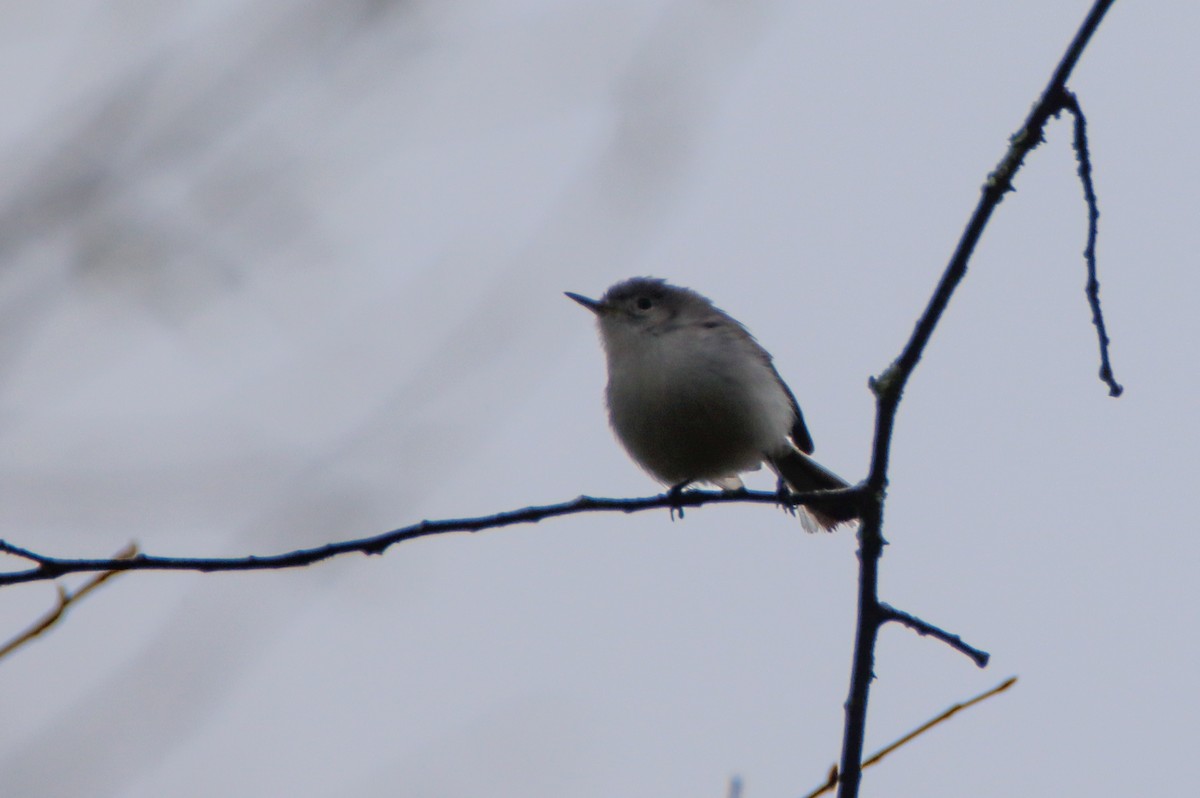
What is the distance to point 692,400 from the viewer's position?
4.98 metres

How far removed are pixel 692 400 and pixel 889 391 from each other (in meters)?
2.43

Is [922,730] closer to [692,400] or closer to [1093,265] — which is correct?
[1093,265]

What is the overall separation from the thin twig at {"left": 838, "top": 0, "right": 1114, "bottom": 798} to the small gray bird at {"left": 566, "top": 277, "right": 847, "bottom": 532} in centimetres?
236

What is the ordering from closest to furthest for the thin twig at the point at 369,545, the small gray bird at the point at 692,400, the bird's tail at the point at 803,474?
the thin twig at the point at 369,545 < the small gray bird at the point at 692,400 < the bird's tail at the point at 803,474

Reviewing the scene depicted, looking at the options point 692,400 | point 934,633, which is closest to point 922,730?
point 934,633

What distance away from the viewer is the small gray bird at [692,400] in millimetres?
5016

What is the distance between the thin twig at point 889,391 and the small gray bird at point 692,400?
2364mm

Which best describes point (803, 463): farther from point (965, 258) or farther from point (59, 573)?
point (59, 573)

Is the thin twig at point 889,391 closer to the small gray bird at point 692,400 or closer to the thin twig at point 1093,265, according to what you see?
the thin twig at point 1093,265

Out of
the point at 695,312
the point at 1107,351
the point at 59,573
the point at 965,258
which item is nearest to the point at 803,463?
the point at 695,312

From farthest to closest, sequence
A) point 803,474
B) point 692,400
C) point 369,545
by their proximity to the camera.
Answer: point 803,474
point 692,400
point 369,545

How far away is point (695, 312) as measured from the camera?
5.89 metres

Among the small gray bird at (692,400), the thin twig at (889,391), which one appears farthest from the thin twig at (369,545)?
the small gray bird at (692,400)

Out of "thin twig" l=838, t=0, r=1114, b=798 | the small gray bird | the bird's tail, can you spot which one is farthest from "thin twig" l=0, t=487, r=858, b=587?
the bird's tail
